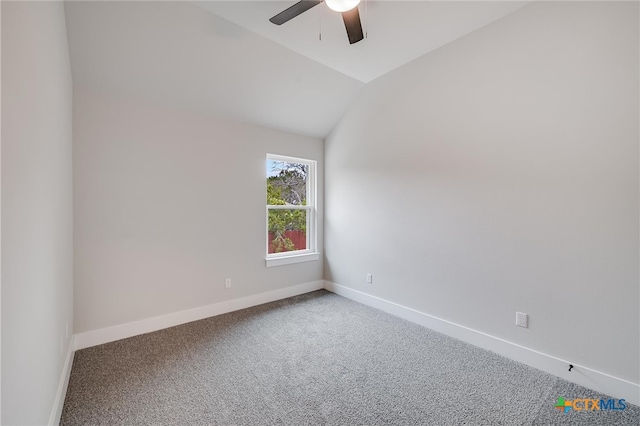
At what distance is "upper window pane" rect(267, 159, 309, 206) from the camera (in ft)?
13.0

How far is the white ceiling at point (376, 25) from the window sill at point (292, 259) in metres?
2.44

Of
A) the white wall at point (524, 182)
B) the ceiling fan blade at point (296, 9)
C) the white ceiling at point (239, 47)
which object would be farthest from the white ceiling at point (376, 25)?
the ceiling fan blade at point (296, 9)

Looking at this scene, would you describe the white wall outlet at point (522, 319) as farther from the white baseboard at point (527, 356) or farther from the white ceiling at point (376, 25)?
the white ceiling at point (376, 25)

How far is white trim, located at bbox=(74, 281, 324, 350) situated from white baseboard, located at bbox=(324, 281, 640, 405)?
1303mm

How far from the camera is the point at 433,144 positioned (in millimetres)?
2967

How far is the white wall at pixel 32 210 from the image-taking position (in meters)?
0.97

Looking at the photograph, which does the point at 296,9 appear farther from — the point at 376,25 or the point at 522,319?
the point at 522,319

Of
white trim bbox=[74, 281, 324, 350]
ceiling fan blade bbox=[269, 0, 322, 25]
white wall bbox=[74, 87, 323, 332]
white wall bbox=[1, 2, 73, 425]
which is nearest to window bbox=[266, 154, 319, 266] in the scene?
white wall bbox=[74, 87, 323, 332]

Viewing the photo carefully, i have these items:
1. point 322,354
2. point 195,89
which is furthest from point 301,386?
point 195,89

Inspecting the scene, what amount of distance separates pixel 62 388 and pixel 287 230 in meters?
2.70

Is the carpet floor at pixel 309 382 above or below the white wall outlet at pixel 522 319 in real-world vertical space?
below

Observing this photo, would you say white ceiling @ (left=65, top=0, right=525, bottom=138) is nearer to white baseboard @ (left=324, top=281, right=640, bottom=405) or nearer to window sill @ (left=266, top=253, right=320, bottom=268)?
window sill @ (left=266, top=253, right=320, bottom=268)

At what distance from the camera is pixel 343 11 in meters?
1.81

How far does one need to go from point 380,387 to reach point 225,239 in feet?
7.44
